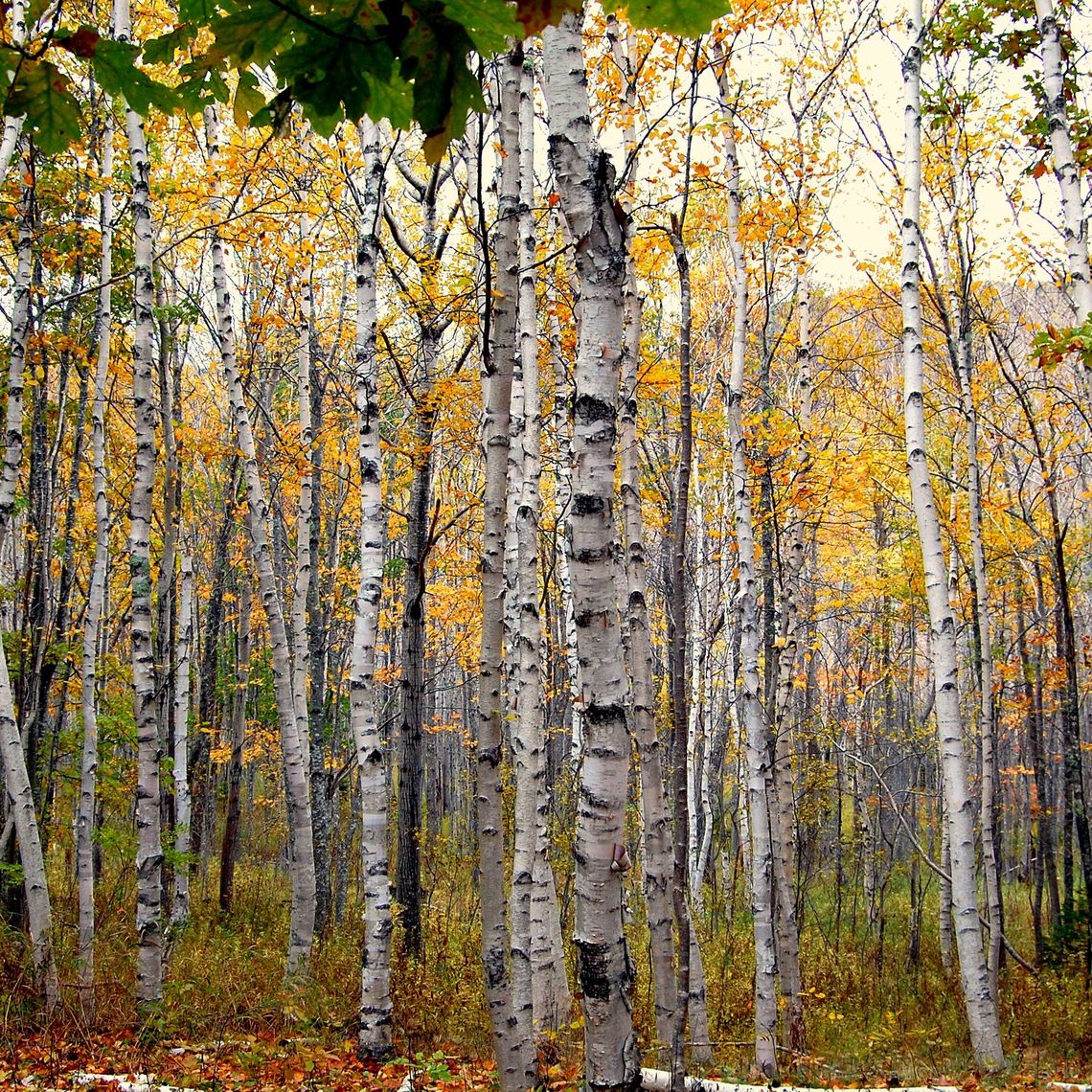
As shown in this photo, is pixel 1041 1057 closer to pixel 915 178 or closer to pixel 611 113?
pixel 915 178

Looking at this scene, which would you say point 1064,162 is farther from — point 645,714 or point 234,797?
point 234,797

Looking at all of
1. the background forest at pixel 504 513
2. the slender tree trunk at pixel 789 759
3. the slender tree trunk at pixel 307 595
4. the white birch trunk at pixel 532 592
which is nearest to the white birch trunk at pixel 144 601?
the background forest at pixel 504 513

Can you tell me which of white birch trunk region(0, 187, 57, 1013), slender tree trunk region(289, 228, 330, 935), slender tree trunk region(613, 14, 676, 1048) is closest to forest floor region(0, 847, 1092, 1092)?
white birch trunk region(0, 187, 57, 1013)

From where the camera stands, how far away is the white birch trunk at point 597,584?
224 centimetres

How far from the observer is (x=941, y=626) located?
6262 millimetres

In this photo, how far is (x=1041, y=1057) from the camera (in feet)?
23.9

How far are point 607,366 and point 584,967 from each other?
1673 millimetres

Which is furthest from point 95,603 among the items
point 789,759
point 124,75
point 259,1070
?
point 124,75

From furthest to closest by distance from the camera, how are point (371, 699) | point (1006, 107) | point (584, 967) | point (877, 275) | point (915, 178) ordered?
point (877, 275), point (1006, 107), point (915, 178), point (371, 699), point (584, 967)

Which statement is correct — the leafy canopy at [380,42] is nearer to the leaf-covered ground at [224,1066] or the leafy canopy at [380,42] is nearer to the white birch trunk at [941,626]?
the leaf-covered ground at [224,1066]

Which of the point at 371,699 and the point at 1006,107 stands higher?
the point at 1006,107

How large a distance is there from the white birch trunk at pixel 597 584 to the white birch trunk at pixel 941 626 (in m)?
4.67

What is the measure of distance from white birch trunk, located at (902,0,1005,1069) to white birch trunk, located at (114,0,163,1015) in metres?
5.57

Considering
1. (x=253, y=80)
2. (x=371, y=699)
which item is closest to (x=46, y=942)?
(x=371, y=699)
